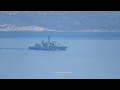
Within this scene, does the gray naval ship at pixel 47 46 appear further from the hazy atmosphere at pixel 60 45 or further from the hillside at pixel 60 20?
the hillside at pixel 60 20

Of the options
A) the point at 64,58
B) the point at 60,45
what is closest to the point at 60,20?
the point at 60,45

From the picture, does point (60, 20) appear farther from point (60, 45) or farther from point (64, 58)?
point (64, 58)

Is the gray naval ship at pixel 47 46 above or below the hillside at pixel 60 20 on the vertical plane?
below

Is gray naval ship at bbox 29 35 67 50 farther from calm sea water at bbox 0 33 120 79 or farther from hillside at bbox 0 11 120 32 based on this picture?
hillside at bbox 0 11 120 32

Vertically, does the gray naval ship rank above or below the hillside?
below

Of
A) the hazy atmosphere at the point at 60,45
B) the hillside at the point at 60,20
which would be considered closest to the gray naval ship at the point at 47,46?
the hazy atmosphere at the point at 60,45

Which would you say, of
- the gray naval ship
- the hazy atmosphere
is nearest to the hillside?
the hazy atmosphere
